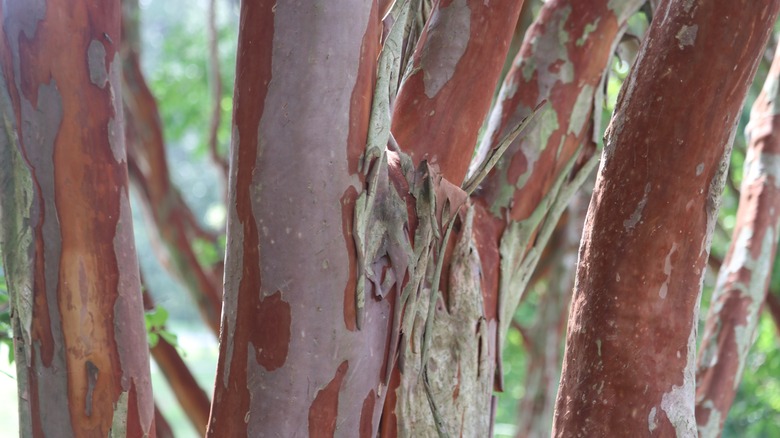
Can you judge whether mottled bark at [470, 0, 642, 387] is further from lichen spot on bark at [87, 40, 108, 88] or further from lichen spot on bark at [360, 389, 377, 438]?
lichen spot on bark at [87, 40, 108, 88]

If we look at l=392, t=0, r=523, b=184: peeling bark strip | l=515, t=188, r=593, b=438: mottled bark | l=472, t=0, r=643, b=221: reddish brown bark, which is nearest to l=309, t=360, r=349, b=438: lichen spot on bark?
l=392, t=0, r=523, b=184: peeling bark strip

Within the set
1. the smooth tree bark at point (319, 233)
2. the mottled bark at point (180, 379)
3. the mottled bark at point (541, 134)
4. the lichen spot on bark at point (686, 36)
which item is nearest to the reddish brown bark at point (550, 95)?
the mottled bark at point (541, 134)

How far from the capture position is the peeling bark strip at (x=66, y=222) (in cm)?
112

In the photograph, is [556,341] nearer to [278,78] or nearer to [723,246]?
[723,246]

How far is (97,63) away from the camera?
1159 mm

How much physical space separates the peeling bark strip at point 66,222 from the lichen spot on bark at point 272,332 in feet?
0.75

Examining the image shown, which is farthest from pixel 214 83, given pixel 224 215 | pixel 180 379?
pixel 180 379

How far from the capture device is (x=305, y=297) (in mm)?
1028

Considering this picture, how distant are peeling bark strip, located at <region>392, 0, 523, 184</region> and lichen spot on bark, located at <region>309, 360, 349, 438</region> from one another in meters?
0.38

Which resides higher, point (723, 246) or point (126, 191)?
point (723, 246)

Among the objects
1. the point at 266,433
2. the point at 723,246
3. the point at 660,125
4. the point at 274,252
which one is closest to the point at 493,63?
the point at 660,125

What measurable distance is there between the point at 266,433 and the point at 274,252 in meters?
0.22

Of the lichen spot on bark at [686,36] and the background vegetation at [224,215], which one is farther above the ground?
the background vegetation at [224,215]

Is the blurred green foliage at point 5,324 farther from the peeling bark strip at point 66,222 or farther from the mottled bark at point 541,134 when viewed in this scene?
the mottled bark at point 541,134
